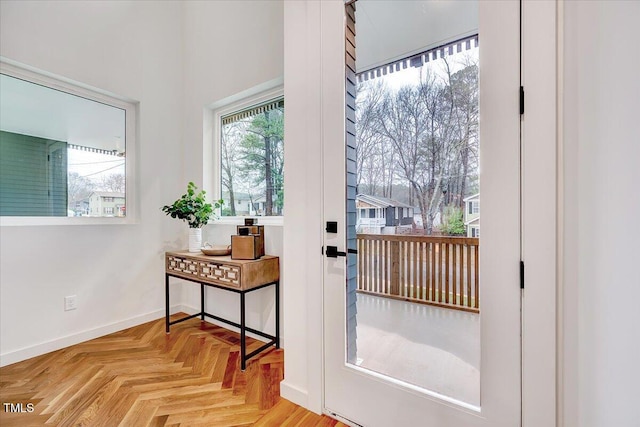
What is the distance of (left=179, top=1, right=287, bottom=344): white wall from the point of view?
2439mm

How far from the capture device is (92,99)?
262cm

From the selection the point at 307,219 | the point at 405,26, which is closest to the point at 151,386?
the point at 307,219

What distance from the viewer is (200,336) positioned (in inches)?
102

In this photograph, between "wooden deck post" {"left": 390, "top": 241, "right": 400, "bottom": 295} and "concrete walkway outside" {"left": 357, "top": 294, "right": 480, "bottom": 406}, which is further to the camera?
"wooden deck post" {"left": 390, "top": 241, "right": 400, "bottom": 295}

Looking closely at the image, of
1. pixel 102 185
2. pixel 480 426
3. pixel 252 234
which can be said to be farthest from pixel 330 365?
pixel 102 185

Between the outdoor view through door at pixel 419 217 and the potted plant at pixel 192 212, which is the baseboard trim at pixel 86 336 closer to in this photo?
the potted plant at pixel 192 212

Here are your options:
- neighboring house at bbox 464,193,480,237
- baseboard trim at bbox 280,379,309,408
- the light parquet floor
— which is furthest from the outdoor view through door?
the light parquet floor

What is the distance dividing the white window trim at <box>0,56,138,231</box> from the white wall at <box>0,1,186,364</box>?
0.24 feet

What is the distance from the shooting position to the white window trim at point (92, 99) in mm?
2189

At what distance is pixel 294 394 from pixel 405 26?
7.00 ft

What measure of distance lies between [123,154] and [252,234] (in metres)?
1.68

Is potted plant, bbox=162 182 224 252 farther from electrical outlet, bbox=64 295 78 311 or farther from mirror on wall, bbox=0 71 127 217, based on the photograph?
electrical outlet, bbox=64 295 78 311

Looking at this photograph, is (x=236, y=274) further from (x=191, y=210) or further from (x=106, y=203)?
(x=106, y=203)

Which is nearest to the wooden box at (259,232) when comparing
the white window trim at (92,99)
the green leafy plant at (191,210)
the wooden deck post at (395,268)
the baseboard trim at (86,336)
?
the green leafy plant at (191,210)
